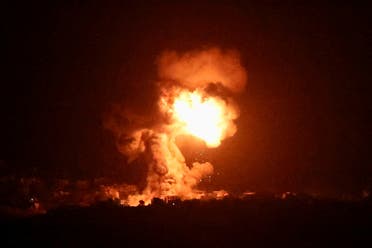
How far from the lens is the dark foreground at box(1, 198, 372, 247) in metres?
22.4

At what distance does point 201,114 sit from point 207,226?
14812mm

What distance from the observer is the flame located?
37812mm

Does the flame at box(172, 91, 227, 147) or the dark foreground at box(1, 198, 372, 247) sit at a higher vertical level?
the flame at box(172, 91, 227, 147)

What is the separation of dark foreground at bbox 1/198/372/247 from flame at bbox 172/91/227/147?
35.4 feet

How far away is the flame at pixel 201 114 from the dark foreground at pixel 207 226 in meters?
10.8

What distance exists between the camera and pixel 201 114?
38.0 meters

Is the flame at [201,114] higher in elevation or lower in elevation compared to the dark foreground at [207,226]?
higher

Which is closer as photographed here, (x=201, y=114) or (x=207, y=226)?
(x=207, y=226)

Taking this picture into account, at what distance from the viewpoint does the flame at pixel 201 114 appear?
37812mm

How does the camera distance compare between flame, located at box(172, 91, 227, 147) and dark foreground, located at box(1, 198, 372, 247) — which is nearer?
dark foreground, located at box(1, 198, 372, 247)

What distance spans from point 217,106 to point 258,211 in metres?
13.5

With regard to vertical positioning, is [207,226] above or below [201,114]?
below

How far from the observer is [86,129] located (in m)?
51.1

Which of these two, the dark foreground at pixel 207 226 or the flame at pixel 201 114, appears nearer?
the dark foreground at pixel 207 226
